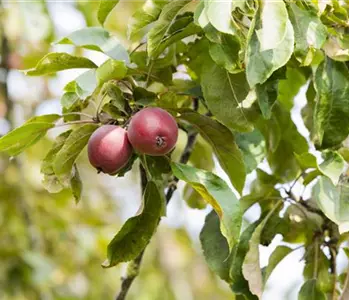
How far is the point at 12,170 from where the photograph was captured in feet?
11.5

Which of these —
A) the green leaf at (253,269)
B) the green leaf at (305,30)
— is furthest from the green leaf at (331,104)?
the green leaf at (253,269)

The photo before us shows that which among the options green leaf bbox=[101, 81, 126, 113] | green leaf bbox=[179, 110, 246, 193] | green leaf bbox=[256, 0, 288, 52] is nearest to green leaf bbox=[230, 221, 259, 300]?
green leaf bbox=[179, 110, 246, 193]

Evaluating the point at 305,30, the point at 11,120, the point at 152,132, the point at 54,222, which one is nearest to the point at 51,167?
the point at 152,132

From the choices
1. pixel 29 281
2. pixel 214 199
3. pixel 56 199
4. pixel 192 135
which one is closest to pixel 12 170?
pixel 56 199

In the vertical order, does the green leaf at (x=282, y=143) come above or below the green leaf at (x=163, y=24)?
below

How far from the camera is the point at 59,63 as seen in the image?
1.34 m

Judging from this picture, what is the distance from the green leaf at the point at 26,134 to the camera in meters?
1.31

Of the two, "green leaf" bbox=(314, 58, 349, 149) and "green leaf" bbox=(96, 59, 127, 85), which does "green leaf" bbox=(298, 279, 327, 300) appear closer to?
"green leaf" bbox=(314, 58, 349, 149)

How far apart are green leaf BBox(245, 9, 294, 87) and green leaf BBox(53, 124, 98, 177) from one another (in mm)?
312

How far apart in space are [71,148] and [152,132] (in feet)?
0.56

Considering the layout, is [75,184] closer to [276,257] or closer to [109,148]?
[109,148]

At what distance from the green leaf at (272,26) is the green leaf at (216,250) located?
1.52 feet

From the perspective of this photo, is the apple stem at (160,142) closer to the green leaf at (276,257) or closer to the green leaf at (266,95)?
the green leaf at (266,95)

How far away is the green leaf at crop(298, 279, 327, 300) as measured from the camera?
1441mm
